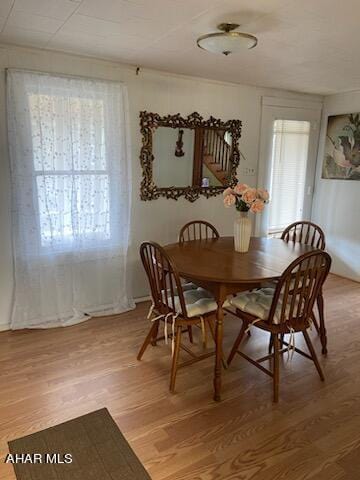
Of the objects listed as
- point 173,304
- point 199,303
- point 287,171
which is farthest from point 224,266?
point 287,171

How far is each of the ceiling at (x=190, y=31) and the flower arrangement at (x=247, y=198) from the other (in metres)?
1.02

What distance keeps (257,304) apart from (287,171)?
9.26 ft

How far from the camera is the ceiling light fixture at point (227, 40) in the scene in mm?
2105

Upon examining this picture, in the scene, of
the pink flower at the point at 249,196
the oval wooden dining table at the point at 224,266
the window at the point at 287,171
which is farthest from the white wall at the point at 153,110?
the pink flower at the point at 249,196

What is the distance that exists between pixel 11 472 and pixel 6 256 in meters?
1.71

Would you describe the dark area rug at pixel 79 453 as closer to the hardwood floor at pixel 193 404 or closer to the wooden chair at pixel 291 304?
the hardwood floor at pixel 193 404

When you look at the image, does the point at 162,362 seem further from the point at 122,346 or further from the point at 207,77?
the point at 207,77

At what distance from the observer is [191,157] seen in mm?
3732

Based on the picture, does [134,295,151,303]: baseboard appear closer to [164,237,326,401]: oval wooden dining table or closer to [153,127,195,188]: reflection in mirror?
[164,237,326,401]: oval wooden dining table

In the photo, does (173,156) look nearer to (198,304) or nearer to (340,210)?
(198,304)

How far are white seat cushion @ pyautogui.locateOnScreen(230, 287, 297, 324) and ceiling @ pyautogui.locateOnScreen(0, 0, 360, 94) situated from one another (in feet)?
5.63

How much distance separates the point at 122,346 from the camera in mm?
2873

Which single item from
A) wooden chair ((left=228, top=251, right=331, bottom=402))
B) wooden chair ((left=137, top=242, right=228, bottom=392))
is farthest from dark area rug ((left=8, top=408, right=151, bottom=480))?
wooden chair ((left=228, top=251, right=331, bottom=402))

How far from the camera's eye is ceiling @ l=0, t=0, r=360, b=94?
1.94 meters
